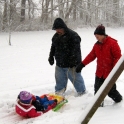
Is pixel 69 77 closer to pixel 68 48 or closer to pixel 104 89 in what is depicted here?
pixel 68 48

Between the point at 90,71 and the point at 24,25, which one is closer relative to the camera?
the point at 90,71

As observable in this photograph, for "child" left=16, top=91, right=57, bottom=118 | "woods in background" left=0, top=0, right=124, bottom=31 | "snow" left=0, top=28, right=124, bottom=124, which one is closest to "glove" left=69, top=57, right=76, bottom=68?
"snow" left=0, top=28, right=124, bottom=124

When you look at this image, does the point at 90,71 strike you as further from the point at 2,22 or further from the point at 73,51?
the point at 2,22

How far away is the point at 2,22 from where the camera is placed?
73.0 feet

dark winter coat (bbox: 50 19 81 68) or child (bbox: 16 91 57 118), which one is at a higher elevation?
dark winter coat (bbox: 50 19 81 68)

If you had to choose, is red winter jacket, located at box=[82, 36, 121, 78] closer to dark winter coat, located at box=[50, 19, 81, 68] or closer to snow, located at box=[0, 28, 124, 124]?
snow, located at box=[0, 28, 124, 124]

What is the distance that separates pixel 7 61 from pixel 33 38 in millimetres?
7438

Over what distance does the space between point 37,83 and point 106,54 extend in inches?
155

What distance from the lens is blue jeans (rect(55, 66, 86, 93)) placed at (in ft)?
19.4

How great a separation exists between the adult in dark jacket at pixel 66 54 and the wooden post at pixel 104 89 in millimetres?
2361

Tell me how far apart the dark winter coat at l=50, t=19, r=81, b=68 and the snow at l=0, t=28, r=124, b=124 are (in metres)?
0.88

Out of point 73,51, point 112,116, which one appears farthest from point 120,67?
point 73,51

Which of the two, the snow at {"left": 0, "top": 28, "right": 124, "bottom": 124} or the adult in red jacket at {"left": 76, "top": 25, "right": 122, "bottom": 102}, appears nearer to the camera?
the snow at {"left": 0, "top": 28, "right": 124, "bottom": 124}

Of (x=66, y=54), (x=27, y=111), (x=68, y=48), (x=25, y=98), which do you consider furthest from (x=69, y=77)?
(x=27, y=111)
